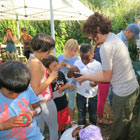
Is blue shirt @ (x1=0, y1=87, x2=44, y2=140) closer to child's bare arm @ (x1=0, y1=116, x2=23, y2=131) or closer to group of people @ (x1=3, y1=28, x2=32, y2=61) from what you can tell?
child's bare arm @ (x1=0, y1=116, x2=23, y2=131)

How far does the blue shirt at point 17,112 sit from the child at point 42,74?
0.23 m

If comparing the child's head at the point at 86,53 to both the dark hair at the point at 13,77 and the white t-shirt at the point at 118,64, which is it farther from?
the dark hair at the point at 13,77

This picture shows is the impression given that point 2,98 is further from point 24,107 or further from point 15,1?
point 15,1

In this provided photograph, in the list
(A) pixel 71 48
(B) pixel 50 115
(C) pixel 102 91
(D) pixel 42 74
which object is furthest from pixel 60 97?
(A) pixel 71 48

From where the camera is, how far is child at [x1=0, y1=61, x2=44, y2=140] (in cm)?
105

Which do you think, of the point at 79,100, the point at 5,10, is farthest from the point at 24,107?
the point at 5,10

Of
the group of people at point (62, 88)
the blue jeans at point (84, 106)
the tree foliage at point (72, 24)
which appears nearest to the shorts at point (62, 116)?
the group of people at point (62, 88)

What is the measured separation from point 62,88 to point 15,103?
38.9 inches

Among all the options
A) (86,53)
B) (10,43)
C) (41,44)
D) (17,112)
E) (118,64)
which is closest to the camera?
(17,112)

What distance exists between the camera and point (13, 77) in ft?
3.43

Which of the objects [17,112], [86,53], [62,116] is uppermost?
[86,53]

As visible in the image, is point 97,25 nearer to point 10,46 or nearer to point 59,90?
point 59,90

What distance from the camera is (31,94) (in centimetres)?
133

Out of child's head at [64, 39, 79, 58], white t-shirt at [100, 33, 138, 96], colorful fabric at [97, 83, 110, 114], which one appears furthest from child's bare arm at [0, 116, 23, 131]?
child's head at [64, 39, 79, 58]
